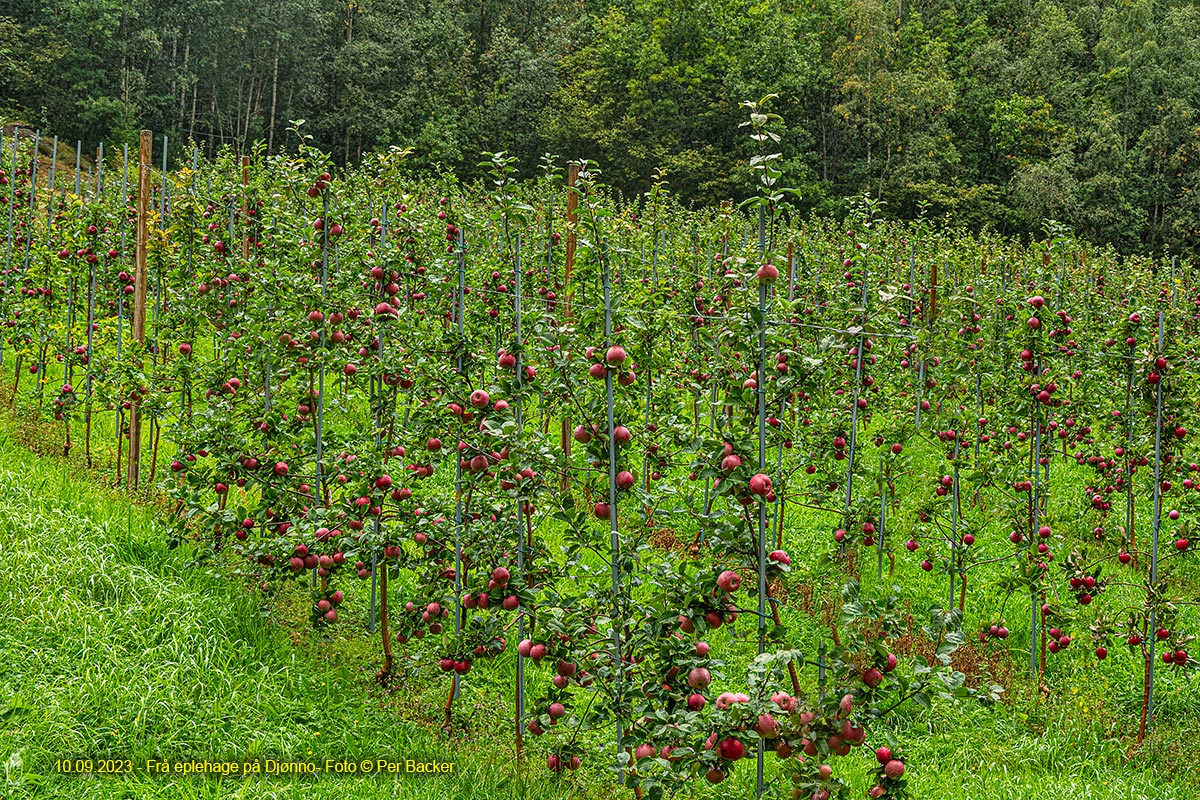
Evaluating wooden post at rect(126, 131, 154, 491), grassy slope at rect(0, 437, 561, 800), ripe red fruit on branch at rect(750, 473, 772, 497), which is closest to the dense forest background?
wooden post at rect(126, 131, 154, 491)

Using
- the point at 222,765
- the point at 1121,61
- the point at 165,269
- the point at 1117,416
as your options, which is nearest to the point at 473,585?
the point at 222,765

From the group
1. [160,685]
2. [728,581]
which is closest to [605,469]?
[728,581]

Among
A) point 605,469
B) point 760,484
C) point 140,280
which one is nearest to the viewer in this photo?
point 760,484

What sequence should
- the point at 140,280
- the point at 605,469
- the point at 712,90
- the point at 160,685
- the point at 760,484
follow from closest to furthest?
the point at 760,484 < the point at 605,469 < the point at 160,685 < the point at 140,280 < the point at 712,90

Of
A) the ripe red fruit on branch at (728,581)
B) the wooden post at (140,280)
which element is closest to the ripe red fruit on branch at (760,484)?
the ripe red fruit on branch at (728,581)

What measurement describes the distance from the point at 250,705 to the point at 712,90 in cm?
3231

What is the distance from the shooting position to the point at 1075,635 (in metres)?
5.36

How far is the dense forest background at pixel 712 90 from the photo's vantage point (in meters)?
28.3

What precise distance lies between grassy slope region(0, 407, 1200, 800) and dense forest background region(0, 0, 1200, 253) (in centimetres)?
2631

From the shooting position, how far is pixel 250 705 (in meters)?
3.54

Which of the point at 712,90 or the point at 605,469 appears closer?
the point at 605,469

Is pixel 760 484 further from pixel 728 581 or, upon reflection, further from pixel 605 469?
pixel 605 469

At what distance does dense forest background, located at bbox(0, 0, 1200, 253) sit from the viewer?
28.3 metres

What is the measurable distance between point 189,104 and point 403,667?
34268 mm
